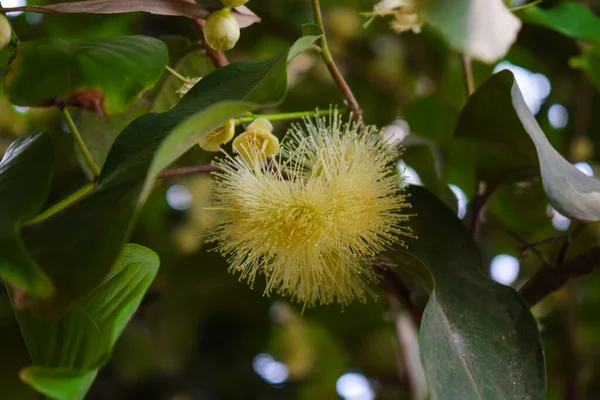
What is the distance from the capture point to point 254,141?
27.0 inches

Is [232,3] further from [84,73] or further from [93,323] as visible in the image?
[93,323]

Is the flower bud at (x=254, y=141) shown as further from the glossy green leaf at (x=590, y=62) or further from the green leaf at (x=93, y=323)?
the glossy green leaf at (x=590, y=62)

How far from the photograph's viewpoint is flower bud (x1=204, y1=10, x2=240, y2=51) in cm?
64

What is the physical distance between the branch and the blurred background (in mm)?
373

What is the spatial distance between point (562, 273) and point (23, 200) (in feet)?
1.85

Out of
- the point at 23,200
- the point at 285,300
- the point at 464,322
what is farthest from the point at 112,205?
the point at 285,300

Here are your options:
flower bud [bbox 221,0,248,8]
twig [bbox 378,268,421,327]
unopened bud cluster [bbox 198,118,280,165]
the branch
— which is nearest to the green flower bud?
flower bud [bbox 221,0,248,8]

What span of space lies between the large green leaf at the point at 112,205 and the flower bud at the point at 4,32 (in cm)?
14

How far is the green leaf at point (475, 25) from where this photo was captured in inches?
17.6

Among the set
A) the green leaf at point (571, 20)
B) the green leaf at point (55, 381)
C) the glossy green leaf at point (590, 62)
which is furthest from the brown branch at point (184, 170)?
the glossy green leaf at point (590, 62)

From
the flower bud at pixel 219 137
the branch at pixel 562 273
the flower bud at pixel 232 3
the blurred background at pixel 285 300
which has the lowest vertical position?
the blurred background at pixel 285 300

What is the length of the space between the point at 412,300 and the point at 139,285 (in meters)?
0.32

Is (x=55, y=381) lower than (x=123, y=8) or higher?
lower

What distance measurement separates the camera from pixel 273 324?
166cm
